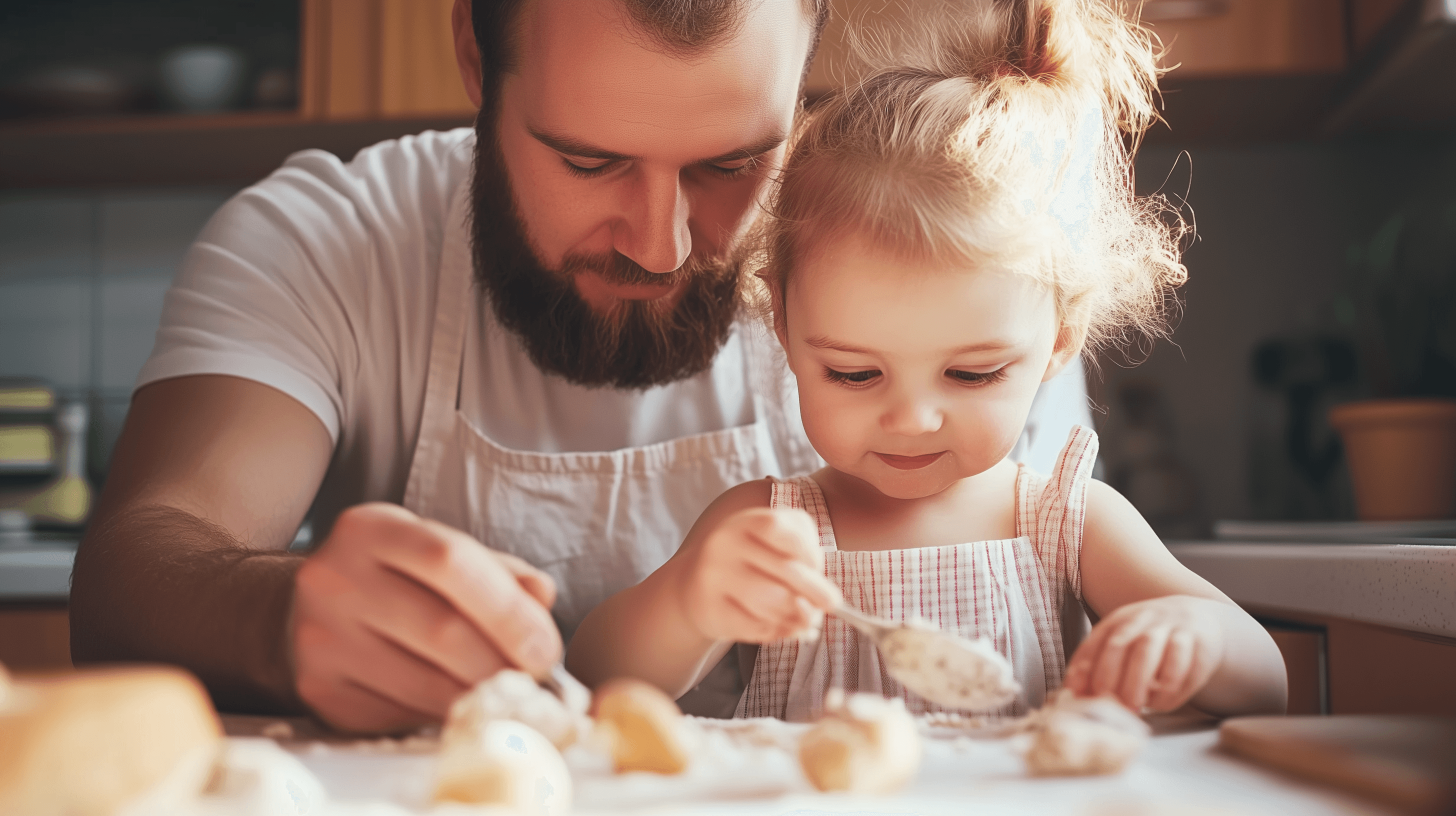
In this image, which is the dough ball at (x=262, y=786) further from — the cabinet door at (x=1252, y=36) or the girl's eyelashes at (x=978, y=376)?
the cabinet door at (x=1252, y=36)

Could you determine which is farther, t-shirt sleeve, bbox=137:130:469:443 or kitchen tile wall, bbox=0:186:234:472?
kitchen tile wall, bbox=0:186:234:472

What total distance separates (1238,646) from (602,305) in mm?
628

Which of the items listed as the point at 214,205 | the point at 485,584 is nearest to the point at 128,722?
the point at 485,584

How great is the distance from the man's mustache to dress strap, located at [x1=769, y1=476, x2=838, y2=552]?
0.69 feet

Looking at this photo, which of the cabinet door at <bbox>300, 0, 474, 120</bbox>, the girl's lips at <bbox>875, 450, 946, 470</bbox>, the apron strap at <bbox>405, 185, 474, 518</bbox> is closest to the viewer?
the girl's lips at <bbox>875, 450, 946, 470</bbox>

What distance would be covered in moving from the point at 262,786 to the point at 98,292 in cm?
234

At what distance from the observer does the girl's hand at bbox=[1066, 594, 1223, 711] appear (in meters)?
0.58

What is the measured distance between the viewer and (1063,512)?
852 millimetres

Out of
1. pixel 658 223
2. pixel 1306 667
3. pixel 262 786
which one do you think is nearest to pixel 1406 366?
pixel 1306 667

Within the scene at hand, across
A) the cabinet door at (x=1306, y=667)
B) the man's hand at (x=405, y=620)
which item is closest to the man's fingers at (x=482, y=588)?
the man's hand at (x=405, y=620)

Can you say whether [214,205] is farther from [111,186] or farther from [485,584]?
[485,584]

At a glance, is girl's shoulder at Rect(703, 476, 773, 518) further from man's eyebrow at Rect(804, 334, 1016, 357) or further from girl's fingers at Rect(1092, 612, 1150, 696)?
girl's fingers at Rect(1092, 612, 1150, 696)

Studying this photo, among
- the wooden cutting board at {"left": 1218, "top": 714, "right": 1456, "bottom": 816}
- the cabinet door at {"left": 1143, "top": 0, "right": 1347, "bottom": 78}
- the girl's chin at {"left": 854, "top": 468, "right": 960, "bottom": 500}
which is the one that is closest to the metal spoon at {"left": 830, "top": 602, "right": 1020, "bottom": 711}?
the wooden cutting board at {"left": 1218, "top": 714, "right": 1456, "bottom": 816}

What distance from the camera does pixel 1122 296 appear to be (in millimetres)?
885
